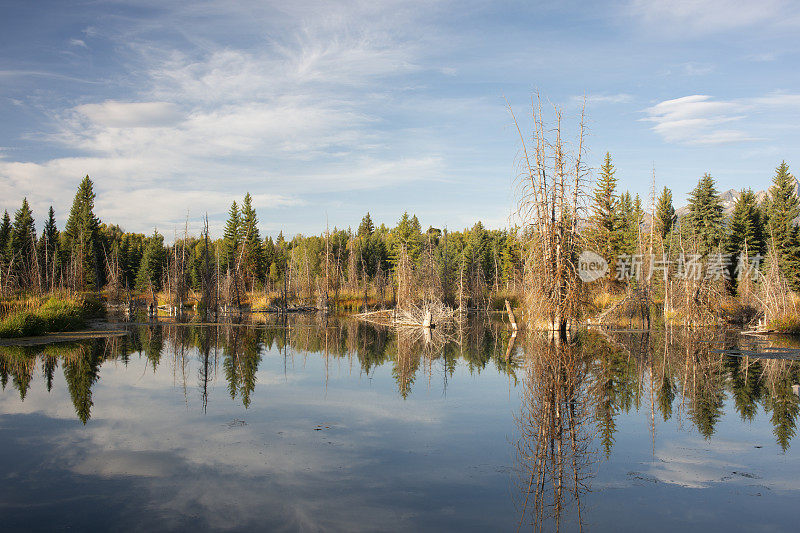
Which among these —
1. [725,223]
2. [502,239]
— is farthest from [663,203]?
[502,239]

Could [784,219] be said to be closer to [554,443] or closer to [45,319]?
[554,443]

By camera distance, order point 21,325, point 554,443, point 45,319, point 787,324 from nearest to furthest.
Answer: point 554,443 < point 21,325 < point 45,319 < point 787,324

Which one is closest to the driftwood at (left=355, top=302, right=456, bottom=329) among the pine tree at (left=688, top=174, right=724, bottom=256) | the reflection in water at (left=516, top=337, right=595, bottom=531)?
the reflection in water at (left=516, top=337, right=595, bottom=531)

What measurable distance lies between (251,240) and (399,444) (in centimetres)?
5922

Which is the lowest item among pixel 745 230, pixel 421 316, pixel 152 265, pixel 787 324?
pixel 787 324

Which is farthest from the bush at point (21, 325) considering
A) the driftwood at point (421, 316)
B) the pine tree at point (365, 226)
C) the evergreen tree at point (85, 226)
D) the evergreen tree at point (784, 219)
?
the pine tree at point (365, 226)

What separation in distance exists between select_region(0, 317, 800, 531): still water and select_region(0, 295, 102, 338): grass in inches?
164

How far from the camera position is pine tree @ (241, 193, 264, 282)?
63656mm

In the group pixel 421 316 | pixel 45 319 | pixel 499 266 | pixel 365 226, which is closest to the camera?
pixel 45 319

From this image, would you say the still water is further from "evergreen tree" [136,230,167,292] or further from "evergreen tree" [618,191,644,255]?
"evergreen tree" [136,230,167,292]

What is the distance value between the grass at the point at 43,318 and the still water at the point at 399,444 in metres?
4.16

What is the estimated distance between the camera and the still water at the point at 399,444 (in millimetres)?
5219

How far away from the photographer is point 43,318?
2019 centimetres

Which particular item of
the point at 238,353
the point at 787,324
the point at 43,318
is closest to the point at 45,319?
the point at 43,318
